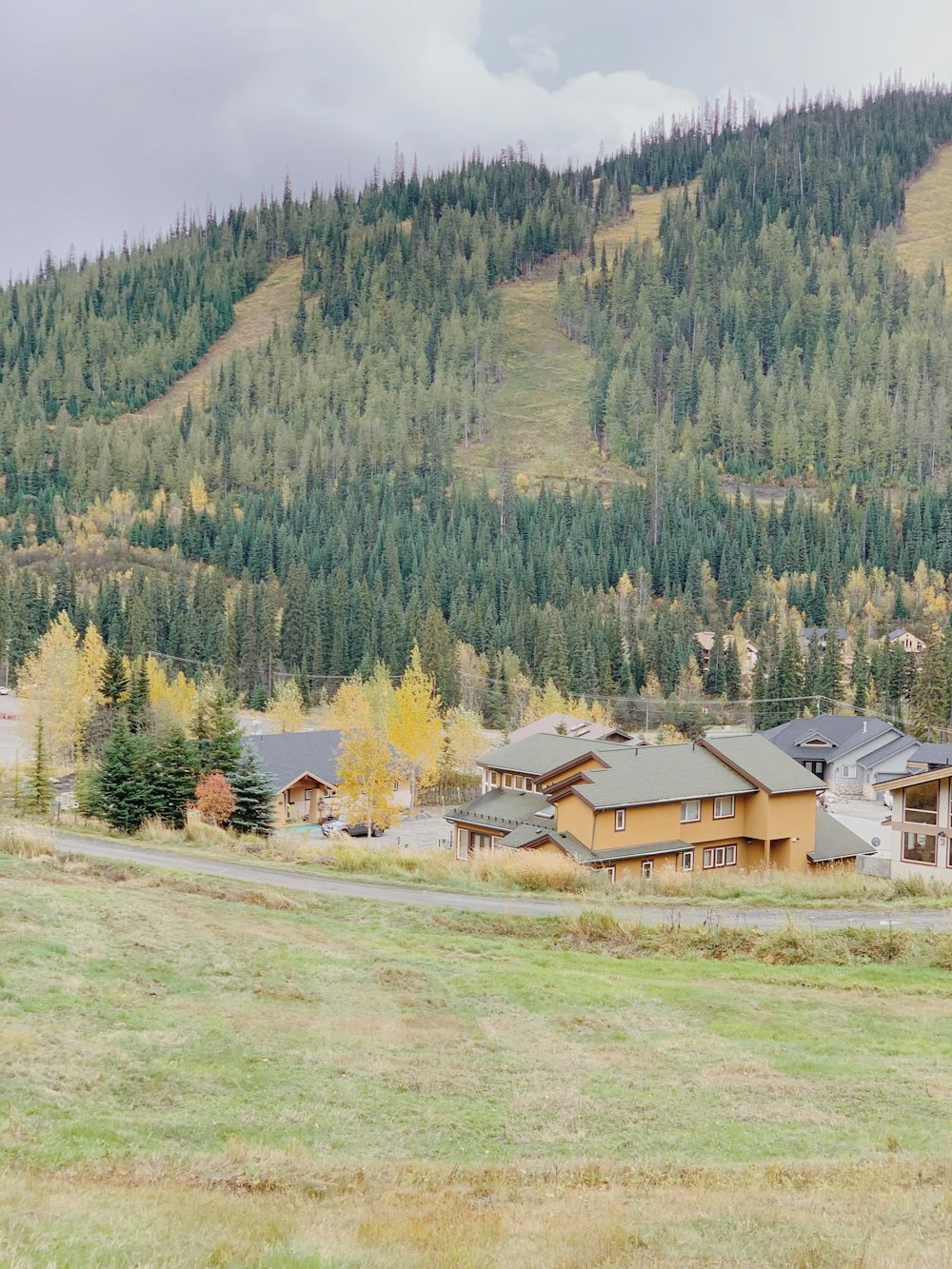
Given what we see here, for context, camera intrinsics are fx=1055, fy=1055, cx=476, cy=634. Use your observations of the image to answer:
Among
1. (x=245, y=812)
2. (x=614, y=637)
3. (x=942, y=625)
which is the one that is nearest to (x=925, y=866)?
(x=245, y=812)

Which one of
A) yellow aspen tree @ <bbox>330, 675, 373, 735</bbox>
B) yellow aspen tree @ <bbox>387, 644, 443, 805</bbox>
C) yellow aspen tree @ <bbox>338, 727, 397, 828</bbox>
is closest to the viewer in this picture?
yellow aspen tree @ <bbox>338, 727, 397, 828</bbox>

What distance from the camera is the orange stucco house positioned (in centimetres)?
4416

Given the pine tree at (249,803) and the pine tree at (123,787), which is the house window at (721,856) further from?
the pine tree at (123,787)

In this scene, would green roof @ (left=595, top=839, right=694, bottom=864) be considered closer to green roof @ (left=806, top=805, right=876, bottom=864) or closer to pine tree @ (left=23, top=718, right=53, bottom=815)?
green roof @ (left=806, top=805, right=876, bottom=864)

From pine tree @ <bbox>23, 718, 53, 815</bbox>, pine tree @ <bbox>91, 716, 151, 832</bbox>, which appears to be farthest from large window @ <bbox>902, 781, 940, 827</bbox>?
pine tree @ <bbox>23, 718, 53, 815</bbox>

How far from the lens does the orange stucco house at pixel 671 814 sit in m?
44.2

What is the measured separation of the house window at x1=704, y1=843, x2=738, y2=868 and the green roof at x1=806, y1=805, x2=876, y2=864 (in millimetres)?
3412

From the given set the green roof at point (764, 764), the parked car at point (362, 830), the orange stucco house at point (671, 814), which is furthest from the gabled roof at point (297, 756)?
the green roof at point (764, 764)

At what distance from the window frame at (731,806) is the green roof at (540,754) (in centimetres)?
610

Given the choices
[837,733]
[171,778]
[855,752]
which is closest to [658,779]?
[171,778]

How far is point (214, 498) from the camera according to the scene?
193 metres

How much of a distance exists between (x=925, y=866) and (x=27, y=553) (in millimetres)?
147615

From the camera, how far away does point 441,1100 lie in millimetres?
13469

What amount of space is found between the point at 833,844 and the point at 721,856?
626 cm
